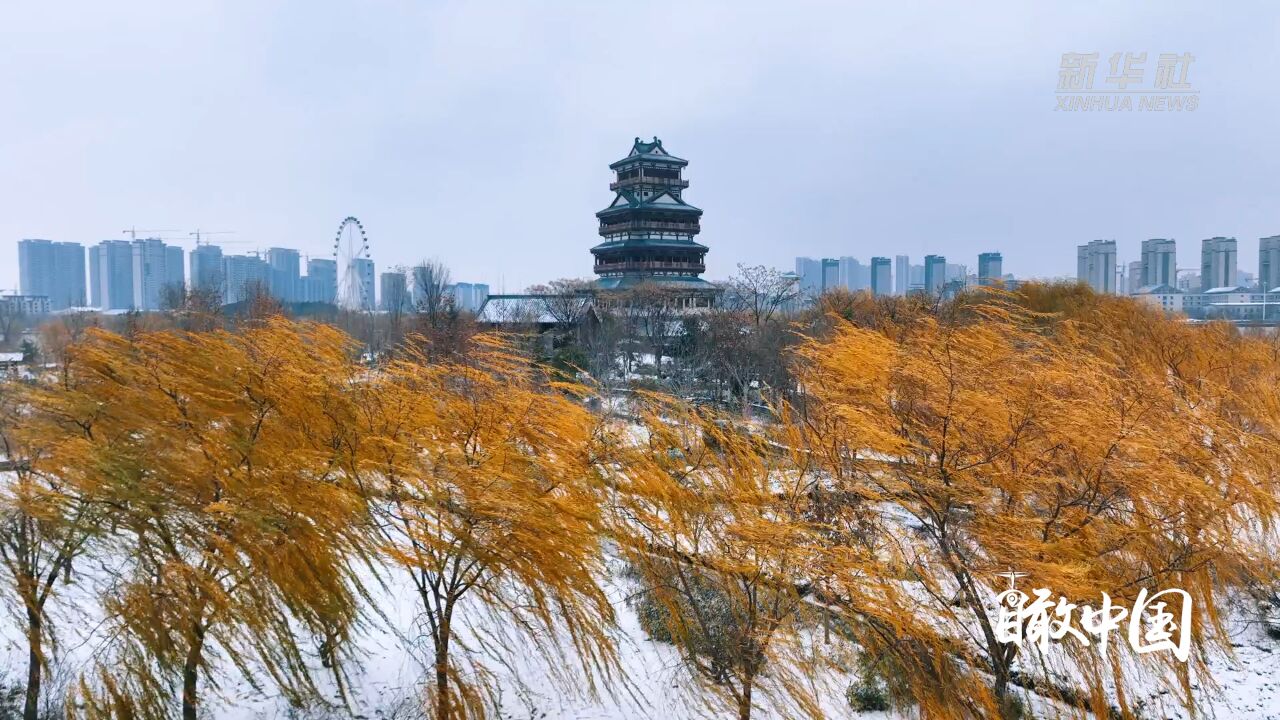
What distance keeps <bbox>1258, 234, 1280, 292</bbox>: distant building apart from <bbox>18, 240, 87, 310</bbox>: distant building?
248 ft

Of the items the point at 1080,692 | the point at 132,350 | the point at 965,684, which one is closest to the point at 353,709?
the point at 132,350

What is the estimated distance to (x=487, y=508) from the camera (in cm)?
377

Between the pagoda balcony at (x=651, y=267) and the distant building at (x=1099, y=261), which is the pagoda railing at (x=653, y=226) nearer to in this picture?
the pagoda balcony at (x=651, y=267)

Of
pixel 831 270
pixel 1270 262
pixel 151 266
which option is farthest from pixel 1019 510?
pixel 831 270

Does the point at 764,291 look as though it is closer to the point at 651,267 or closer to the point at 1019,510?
the point at 651,267

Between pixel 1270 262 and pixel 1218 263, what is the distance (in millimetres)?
4533

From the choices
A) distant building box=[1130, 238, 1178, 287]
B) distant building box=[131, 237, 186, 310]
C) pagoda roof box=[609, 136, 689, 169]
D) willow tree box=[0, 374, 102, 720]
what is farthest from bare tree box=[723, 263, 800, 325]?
distant building box=[131, 237, 186, 310]

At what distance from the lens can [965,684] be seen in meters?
3.76

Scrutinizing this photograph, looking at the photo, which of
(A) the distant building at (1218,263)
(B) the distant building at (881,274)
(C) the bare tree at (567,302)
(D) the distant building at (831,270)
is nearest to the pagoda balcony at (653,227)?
(C) the bare tree at (567,302)

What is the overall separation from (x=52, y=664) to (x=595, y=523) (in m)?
3.38

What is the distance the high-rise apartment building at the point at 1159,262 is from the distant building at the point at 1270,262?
14.2 feet

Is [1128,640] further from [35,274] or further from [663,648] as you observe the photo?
[35,274]

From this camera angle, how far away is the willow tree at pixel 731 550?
4.03 metres

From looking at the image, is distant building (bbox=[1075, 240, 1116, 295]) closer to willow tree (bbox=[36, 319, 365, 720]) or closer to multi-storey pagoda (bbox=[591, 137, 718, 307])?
multi-storey pagoda (bbox=[591, 137, 718, 307])
